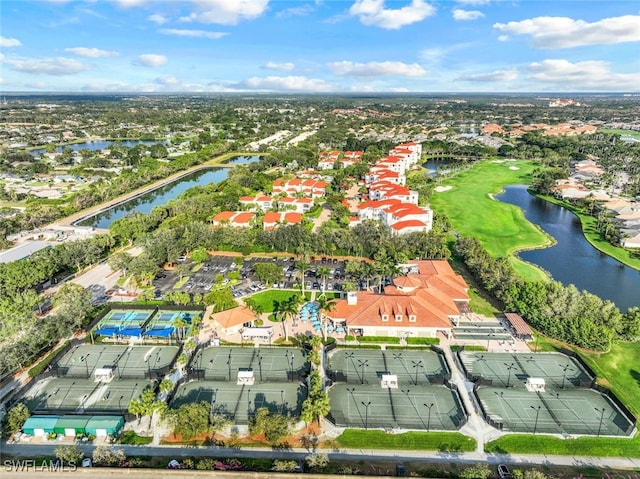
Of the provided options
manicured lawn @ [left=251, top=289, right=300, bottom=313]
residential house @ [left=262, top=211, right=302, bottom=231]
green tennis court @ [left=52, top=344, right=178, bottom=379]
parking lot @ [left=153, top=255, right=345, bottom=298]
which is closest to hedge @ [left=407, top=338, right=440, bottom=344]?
parking lot @ [left=153, top=255, right=345, bottom=298]

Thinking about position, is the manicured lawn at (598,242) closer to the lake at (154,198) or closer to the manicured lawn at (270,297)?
the manicured lawn at (270,297)

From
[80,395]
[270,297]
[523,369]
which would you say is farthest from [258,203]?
Result: [523,369]

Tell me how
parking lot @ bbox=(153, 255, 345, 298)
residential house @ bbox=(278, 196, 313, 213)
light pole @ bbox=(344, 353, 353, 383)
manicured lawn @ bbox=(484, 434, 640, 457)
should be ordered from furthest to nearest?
residential house @ bbox=(278, 196, 313, 213)
parking lot @ bbox=(153, 255, 345, 298)
light pole @ bbox=(344, 353, 353, 383)
manicured lawn @ bbox=(484, 434, 640, 457)

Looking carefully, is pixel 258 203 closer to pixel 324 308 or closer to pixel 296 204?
pixel 296 204

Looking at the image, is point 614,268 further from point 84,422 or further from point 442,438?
point 84,422

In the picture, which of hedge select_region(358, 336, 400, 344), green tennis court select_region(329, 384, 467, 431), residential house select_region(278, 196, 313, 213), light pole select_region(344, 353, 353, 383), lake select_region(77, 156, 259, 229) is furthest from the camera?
residential house select_region(278, 196, 313, 213)

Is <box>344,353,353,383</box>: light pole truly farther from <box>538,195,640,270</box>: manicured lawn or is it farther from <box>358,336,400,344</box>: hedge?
<box>538,195,640,270</box>: manicured lawn
